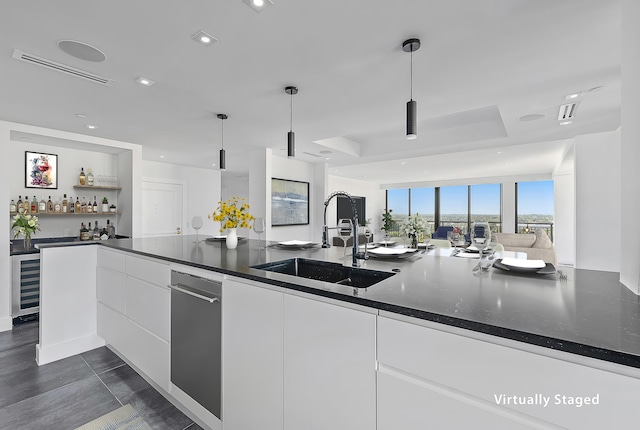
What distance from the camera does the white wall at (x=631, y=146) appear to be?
114 cm

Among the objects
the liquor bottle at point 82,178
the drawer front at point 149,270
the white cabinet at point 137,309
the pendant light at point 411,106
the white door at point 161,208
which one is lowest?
the white cabinet at point 137,309

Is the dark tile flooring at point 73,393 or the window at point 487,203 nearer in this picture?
the dark tile flooring at point 73,393

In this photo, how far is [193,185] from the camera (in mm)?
6895

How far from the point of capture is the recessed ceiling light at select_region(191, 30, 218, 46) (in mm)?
1828

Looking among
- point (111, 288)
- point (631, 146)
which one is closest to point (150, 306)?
point (111, 288)

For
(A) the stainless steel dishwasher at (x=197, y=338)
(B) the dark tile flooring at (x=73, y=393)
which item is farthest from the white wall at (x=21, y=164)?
(A) the stainless steel dishwasher at (x=197, y=338)

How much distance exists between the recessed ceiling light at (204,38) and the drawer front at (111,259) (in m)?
1.70

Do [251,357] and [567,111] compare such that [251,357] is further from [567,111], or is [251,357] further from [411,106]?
[567,111]

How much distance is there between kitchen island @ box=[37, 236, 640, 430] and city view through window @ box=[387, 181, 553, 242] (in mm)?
7495

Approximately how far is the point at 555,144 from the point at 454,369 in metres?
5.59

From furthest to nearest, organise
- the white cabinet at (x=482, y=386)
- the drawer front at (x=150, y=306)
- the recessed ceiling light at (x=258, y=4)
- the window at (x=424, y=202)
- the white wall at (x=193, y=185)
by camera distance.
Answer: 1. the window at (x=424, y=202)
2. the white wall at (x=193, y=185)
3. the drawer front at (x=150, y=306)
4. the recessed ceiling light at (x=258, y=4)
5. the white cabinet at (x=482, y=386)

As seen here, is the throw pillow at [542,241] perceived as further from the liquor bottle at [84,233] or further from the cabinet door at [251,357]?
the liquor bottle at [84,233]

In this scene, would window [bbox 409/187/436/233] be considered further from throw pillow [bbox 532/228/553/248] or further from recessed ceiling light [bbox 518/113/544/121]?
recessed ceiling light [bbox 518/113/544/121]

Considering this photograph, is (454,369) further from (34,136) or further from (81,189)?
(81,189)
